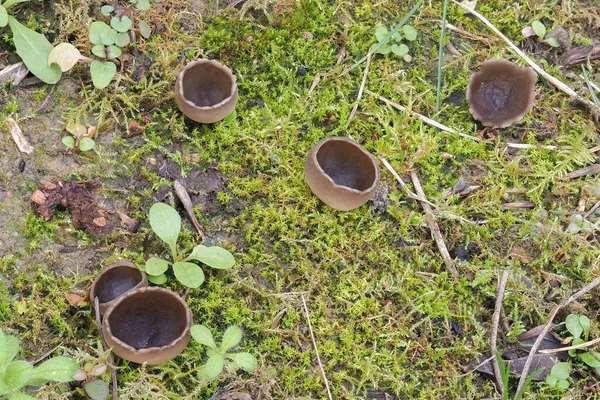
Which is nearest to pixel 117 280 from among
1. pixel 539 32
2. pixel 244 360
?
pixel 244 360

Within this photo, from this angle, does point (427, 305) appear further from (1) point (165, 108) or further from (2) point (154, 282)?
(1) point (165, 108)

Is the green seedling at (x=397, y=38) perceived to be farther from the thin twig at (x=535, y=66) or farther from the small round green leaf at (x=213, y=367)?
the small round green leaf at (x=213, y=367)

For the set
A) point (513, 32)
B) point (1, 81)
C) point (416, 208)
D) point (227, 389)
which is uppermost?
point (513, 32)

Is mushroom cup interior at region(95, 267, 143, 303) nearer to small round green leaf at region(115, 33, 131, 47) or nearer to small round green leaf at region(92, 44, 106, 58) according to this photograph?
small round green leaf at region(92, 44, 106, 58)

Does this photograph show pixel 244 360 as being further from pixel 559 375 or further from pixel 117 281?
pixel 559 375


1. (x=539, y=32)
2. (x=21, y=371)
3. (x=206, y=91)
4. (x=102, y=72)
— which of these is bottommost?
(x=21, y=371)

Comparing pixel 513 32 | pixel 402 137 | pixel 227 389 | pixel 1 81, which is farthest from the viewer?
pixel 513 32

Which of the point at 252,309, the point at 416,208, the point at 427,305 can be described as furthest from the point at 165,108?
the point at 427,305

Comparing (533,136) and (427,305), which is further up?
(533,136)

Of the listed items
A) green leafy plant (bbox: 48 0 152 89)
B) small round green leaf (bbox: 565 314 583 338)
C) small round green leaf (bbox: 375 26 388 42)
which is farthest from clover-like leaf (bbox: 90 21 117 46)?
small round green leaf (bbox: 565 314 583 338)
